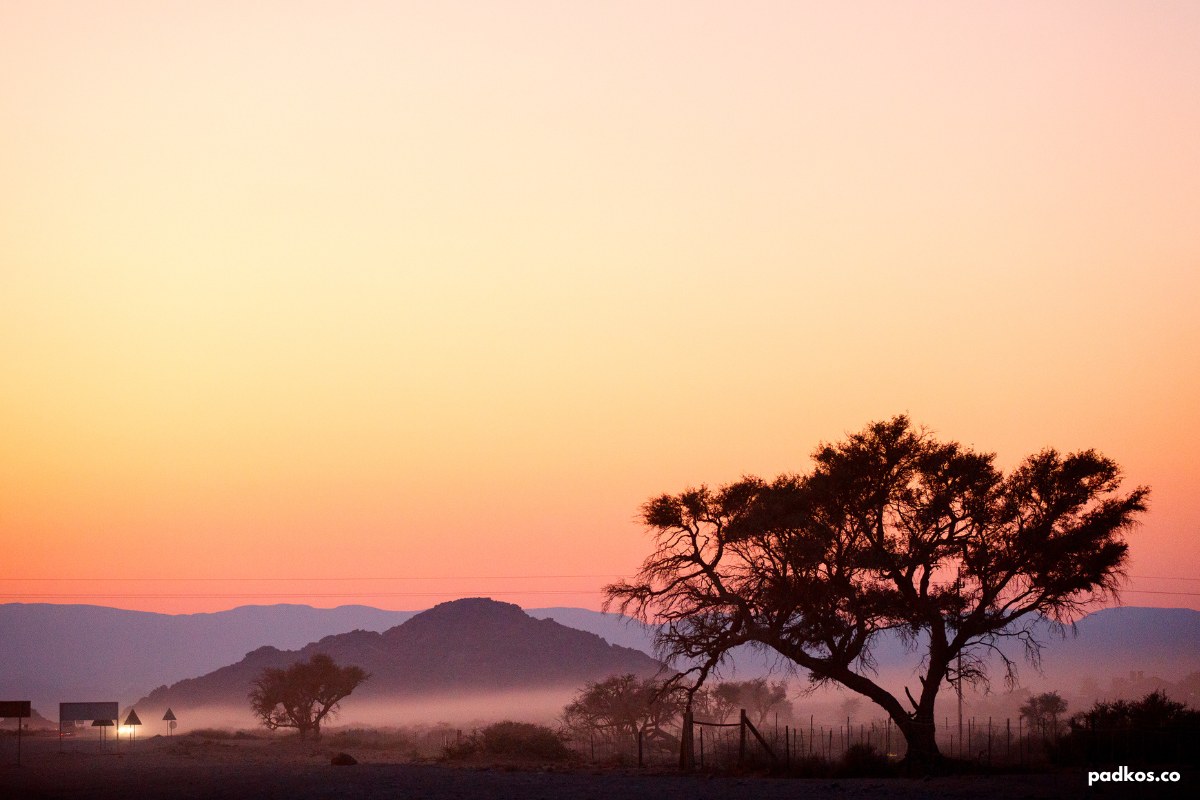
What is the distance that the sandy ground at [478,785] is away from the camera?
3152 centimetres

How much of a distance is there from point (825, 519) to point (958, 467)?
509cm

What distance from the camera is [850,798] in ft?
101

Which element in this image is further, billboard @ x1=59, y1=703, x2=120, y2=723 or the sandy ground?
billboard @ x1=59, y1=703, x2=120, y2=723

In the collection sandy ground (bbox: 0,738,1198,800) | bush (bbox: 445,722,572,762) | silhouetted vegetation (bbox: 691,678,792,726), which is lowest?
silhouetted vegetation (bbox: 691,678,792,726)

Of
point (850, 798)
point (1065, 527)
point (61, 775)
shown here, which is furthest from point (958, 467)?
point (61, 775)

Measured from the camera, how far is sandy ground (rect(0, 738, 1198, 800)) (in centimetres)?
3152

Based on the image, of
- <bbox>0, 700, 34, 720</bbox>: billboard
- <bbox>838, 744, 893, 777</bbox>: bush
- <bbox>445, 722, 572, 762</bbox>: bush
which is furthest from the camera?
<bbox>445, 722, 572, 762</bbox>: bush

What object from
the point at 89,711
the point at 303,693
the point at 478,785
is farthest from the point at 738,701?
the point at 478,785

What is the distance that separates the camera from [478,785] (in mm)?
36594

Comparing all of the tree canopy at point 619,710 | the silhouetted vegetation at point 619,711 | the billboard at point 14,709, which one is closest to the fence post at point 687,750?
the billboard at point 14,709

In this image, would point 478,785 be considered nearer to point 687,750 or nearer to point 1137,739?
point 687,750

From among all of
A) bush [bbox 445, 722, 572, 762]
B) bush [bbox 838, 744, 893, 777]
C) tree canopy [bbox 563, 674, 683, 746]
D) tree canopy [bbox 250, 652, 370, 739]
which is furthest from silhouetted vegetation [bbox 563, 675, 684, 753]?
bush [bbox 838, 744, 893, 777]

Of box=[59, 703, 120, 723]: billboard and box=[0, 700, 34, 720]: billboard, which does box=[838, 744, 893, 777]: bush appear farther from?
box=[59, 703, 120, 723]: billboard

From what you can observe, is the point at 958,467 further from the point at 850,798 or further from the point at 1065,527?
the point at 850,798
